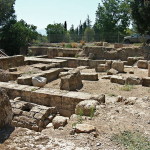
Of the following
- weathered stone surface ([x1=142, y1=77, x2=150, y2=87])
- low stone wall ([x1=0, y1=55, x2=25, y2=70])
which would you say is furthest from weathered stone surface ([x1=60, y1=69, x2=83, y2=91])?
low stone wall ([x1=0, y1=55, x2=25, y2=70])

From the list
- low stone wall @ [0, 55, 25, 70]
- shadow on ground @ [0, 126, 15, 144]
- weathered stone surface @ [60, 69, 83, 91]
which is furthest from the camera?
low stone wall @ [0, 55, 25, 70]

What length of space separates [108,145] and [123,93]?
480 cm

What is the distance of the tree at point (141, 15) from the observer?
58.6 ft

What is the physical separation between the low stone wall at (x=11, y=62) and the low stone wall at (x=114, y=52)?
215 inches

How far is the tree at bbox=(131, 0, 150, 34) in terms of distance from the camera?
1788cm

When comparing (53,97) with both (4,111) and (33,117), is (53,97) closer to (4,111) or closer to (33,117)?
(33,117)

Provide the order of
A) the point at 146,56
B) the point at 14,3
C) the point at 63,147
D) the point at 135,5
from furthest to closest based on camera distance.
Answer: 1. the point at 14,3
2. the point at 135,5
3. the point at 146,56
4. the point at 63,147

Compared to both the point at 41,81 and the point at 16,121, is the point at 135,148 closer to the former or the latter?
the point at 16,121

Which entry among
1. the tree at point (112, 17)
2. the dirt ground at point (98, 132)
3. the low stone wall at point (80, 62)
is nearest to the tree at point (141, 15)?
the low stone wall at point (80, 62)

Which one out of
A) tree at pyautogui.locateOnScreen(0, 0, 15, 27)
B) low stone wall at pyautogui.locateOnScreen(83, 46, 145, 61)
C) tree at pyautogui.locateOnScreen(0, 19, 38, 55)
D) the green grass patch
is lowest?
the green grass patch

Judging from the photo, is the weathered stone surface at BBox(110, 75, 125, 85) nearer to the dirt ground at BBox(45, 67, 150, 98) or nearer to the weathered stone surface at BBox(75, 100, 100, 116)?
the dirt ground at BBox(45, 67, 150, 98)

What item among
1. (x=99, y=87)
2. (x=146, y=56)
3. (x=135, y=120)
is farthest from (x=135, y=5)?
(x=135, y=120)

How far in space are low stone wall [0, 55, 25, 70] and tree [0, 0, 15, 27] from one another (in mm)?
11672

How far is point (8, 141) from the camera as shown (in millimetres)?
3967
